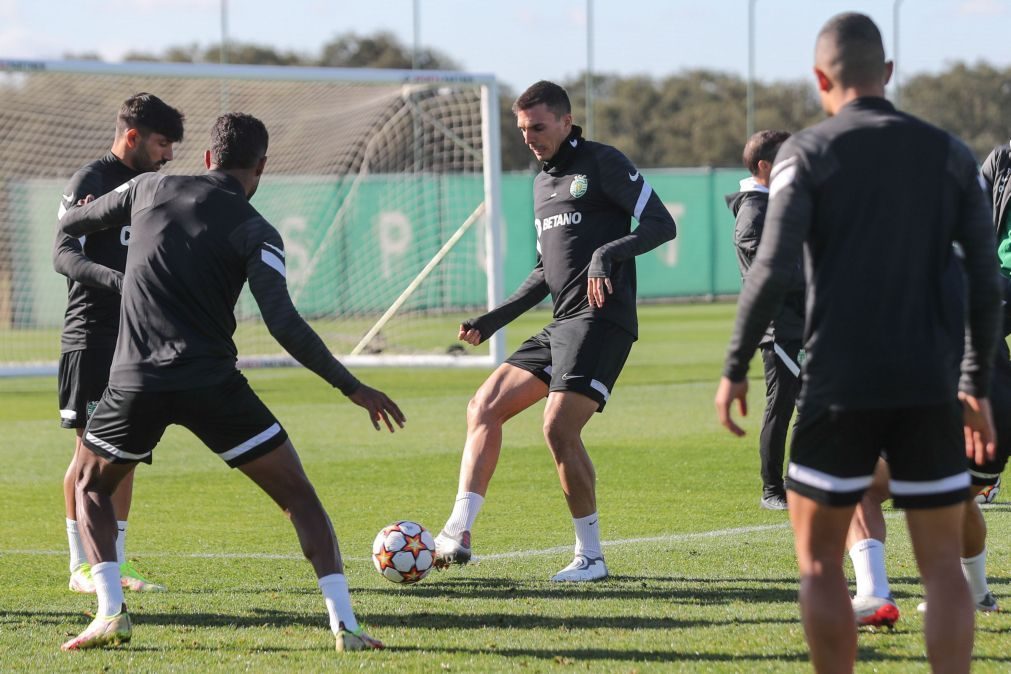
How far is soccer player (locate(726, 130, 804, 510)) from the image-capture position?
863 cm

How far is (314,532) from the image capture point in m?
5.66

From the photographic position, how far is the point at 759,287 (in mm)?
4215

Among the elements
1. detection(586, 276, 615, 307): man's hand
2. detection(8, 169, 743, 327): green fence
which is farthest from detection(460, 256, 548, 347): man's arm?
detection(8, 169, 743, 327): green fence

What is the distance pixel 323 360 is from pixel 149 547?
3.26 m

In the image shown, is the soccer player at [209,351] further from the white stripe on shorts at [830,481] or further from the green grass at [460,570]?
the white stripe on shorts at [830,481]

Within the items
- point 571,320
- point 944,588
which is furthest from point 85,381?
point 944,588

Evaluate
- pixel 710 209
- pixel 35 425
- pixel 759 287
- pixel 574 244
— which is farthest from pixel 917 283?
pixel 710 209

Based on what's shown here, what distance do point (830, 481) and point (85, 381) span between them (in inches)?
164

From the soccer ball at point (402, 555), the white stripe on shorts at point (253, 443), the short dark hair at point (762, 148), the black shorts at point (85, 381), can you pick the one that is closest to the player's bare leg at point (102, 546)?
the white stripe on shorts at point (253, 443)

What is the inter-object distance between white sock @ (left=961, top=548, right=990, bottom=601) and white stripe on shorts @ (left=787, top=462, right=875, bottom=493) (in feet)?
5.96

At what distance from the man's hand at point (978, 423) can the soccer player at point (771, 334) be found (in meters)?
4.02

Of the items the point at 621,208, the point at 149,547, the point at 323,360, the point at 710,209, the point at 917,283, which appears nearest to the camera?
the point at 917,283

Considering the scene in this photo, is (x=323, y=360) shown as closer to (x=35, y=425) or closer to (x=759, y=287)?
(x=759, y=287)

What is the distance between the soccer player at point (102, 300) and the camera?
6855 millimetres
